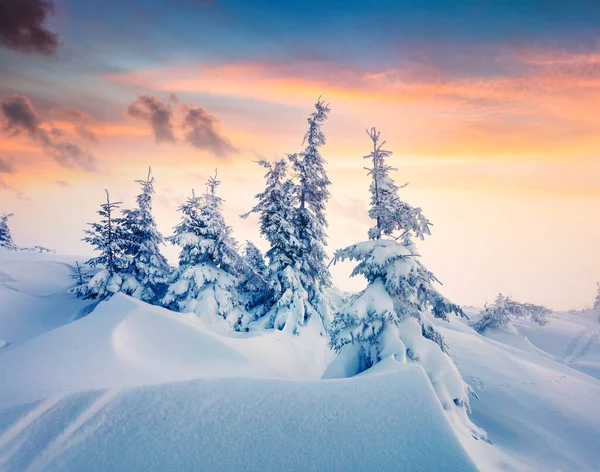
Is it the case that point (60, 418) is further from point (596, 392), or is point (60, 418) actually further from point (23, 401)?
point (596, 392)

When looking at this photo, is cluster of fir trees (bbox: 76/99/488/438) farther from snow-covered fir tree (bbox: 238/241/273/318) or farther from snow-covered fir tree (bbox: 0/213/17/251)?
snow-covered fir tree (bbox: 0/213/17/251)

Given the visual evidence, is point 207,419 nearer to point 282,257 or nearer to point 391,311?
point 391,311

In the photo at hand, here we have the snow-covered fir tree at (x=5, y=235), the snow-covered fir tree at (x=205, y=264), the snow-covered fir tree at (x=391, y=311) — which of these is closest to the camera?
the snow-covered fir tree at (x=391, y=311)

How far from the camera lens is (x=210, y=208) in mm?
19266

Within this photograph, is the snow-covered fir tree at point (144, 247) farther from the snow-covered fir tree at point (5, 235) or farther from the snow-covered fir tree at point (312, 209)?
the snow-covered fir tree at point (5, 235)

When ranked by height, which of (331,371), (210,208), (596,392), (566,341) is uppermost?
(210,208)

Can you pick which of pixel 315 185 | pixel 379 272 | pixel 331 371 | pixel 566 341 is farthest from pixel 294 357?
pixel 566 341

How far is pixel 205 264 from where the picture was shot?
747 inches

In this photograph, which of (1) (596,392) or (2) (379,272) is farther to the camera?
(1) (596,392)

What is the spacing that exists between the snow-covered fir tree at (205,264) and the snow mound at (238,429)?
13.6 meters

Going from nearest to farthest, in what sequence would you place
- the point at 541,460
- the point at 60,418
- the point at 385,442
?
the point at 385,442
the point at 60,418
the point at 541,460

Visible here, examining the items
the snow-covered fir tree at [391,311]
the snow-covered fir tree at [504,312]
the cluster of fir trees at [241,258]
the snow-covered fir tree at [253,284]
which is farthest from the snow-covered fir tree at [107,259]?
the snow-covered fir tree at [504,312]

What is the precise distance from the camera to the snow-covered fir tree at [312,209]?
18797mm

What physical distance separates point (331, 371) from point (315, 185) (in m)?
12.1
